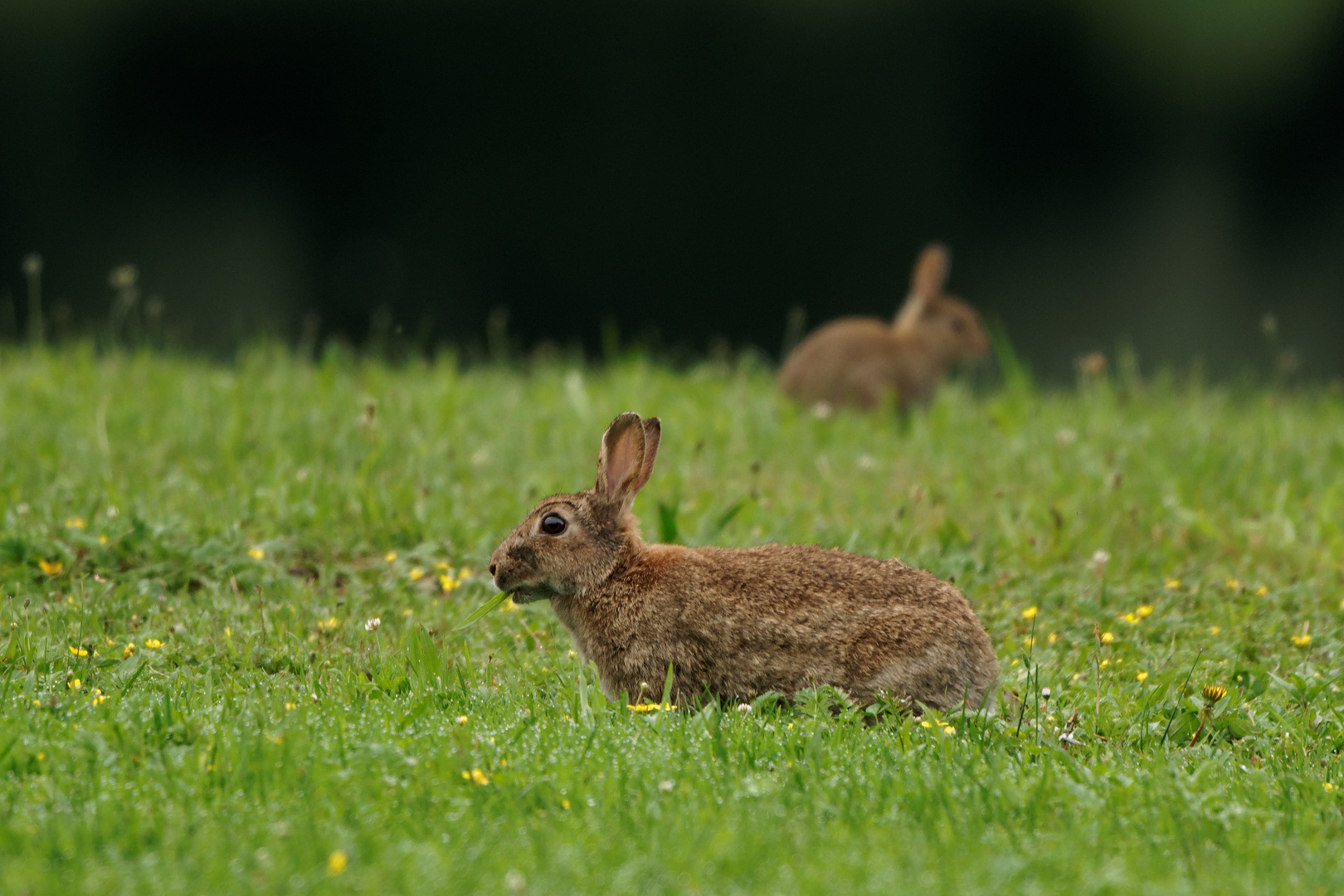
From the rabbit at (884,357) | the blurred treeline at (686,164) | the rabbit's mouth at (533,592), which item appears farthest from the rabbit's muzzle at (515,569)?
the blurred treeline at (686,164)

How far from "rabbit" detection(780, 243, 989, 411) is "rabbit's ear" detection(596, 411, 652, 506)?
441 centimetres

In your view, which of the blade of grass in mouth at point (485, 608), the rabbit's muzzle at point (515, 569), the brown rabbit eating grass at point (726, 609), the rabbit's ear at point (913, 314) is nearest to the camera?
the brown rabbit eating grass at point (726, 609)

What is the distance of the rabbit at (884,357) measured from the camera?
9.52 metres

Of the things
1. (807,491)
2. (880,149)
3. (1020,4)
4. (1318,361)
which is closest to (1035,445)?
(807,491)

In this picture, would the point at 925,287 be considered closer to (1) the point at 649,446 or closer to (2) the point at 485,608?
(1) the point at 649,446

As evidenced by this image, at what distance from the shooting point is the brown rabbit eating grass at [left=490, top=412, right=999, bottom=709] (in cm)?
468

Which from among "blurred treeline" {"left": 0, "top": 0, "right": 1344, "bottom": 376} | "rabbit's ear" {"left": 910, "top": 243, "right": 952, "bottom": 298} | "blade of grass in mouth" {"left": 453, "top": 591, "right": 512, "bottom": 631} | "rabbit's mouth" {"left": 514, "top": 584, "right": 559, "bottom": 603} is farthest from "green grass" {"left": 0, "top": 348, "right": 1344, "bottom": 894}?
"blurred treeline" {"left": 0, "top": 0, "right": 1344, "bottom": 376}

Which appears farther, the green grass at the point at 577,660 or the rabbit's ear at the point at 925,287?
the rabbit's ear at the point at 925,287

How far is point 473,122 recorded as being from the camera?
26.1 meters

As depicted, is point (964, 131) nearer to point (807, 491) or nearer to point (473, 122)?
point (473, 122)

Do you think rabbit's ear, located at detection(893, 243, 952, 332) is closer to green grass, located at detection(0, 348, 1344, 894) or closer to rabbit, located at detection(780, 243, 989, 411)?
rabbit, located at detection(780, 243, 989, 411)

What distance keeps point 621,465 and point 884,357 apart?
4872 millimetres

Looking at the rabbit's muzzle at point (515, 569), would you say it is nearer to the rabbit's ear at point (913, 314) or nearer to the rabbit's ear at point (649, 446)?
the rabbit's ear at point (649, 446)

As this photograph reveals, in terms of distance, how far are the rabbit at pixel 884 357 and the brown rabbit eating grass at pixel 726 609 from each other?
14.6ft
